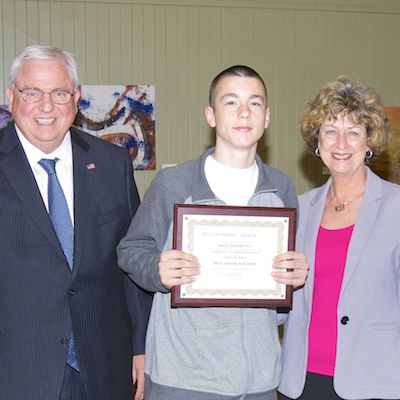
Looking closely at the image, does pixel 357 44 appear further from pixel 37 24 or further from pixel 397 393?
pixel 397 393

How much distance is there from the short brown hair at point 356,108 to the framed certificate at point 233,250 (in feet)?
1.62

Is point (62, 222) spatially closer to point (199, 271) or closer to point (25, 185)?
point (25, 185)

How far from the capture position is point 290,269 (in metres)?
2.17

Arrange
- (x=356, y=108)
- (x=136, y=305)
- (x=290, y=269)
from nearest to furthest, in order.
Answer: (x=290, y=269) → (x=356, y=108) → (x=136, y=305)

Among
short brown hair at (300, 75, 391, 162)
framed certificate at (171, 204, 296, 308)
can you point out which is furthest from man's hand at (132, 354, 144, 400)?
short brown hair at (300, 75, 391, 162)

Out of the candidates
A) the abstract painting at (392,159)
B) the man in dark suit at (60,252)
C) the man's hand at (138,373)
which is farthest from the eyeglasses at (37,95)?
the abstract painting at (392,159)

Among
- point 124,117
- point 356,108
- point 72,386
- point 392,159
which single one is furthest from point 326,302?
point 392,159

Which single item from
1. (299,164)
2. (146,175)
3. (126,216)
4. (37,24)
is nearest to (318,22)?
(299,164)

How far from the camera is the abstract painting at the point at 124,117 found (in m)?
5.60

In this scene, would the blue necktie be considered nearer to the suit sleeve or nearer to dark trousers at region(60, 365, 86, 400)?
dark trousers at region(60, 365, 86, 400)

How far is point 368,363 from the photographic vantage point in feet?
7.23

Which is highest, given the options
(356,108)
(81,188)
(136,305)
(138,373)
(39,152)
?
(356,108)

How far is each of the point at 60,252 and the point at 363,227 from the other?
1099 millimetres

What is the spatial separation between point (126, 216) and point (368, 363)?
1.09m
